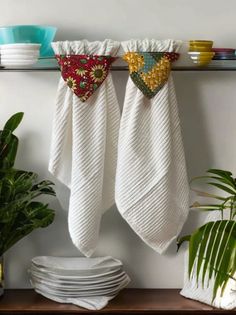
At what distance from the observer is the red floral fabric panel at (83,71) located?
2.36 m

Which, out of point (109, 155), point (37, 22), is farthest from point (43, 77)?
point (109, 155)

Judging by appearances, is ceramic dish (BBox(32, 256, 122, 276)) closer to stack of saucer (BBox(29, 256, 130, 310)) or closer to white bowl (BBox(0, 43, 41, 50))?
→ stack of saucer (BBox(29, 256, 130, 310))

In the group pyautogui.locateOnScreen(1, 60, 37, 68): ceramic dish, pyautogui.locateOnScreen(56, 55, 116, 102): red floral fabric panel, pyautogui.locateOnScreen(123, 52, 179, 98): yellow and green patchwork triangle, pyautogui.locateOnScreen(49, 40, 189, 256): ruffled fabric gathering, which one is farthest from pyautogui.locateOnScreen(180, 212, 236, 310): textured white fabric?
pyautogui.locateOnScreen(1, 60, 37, 68): ceramic dish

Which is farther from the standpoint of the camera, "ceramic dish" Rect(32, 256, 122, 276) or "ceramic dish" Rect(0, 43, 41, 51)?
"ceramic dish" Rect(32, 256, 122, 276)

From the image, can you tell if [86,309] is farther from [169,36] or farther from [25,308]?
[169,36]

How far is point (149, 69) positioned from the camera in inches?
92.6

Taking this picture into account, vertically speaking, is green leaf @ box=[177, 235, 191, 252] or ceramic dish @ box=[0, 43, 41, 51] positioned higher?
ceramic dish @ box=[0, 43, 41, 51]

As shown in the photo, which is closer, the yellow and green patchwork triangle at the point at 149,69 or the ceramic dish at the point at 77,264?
the yellow and green patchwork triangle at the point at 149,69

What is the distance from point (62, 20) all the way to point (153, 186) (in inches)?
28.0

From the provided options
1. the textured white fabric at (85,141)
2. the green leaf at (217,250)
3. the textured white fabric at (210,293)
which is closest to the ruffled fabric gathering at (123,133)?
the textured white fabric at (85,141)

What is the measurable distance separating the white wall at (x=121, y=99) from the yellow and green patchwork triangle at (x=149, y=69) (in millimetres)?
172

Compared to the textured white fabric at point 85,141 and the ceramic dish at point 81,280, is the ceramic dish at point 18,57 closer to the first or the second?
the textured white fabric at point 85,141

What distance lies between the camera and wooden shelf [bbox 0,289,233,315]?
236 cm

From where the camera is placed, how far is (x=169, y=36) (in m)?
2.51
